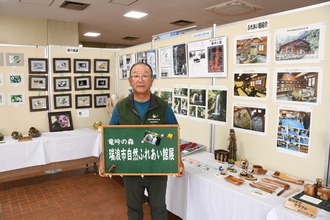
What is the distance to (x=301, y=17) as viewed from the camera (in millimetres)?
1695

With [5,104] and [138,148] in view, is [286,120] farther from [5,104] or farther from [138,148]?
[5,104]

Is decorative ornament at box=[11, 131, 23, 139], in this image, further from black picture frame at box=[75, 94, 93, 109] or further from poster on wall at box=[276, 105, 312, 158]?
poster on wall at box=[276, 105, 312, 158]

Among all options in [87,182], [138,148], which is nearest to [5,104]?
[87,182]

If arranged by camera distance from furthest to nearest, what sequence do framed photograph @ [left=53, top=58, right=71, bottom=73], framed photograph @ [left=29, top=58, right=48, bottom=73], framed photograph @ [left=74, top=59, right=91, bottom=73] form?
framed photograph @ [left=74, top=59, right=91, bottom=73] → framed photograph @ [left=53, top=58, right=71, bottom=73] → framed photograph @ [left=29, top=58, right=48, bottom=73]

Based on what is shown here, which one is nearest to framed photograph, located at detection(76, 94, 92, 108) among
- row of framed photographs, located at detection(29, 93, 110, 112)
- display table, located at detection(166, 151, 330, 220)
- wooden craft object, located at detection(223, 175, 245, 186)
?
row of framed photographs, located at detection(29, 93, 110, 112)

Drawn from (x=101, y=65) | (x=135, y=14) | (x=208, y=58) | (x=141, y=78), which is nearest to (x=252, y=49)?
(x=208, y=58)

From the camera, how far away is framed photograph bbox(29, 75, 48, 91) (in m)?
3.37

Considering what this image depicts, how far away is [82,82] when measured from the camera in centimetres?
372

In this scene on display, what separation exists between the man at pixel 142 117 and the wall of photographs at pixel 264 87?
66cm

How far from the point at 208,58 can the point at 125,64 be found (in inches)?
66.1

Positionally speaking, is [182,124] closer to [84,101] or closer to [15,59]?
[84,101]

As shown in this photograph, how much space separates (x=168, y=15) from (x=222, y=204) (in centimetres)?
539

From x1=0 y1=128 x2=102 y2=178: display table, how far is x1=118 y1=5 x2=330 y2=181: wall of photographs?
1569 millimetres

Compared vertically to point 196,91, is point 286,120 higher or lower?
lower
